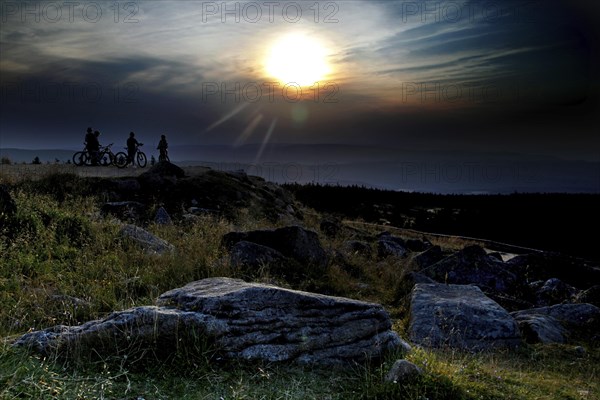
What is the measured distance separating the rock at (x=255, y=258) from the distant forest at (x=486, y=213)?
31.8m

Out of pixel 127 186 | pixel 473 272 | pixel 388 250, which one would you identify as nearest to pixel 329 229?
pixel 388 250

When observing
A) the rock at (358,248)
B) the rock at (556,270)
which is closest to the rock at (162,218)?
the rock at (358,248)

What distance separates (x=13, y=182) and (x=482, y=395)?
18694 millimetres

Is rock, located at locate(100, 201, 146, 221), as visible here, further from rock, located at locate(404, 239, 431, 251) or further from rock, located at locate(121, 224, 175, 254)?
rock, located at locate(404, 239, 431, 251)

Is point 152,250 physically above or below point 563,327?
above

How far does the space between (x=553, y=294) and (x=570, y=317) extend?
342cm

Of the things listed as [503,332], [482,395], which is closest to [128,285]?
[482,395]

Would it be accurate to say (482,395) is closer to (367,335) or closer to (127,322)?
(367,335)

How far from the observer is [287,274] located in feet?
36.5

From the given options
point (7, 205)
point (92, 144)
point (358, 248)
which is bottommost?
point (358, 248)

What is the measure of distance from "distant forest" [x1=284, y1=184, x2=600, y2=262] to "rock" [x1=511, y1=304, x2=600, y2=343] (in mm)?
30362

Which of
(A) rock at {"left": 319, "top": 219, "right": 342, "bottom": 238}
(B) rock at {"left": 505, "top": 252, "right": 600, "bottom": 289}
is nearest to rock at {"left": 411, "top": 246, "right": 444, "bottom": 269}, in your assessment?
(B) rock at {"left": 505, "top": 252, "right": 600, "bottom": 289}

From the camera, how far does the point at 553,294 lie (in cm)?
1535

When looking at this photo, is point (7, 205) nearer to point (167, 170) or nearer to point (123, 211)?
point (123, 211)
